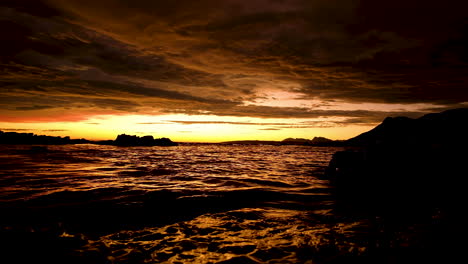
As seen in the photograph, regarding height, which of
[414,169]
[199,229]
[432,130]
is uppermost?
[432,130]

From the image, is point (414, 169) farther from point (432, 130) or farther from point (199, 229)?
point (199, 229)

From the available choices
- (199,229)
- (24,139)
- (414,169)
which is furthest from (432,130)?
(24,139)

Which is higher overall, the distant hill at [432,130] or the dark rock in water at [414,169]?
the distant hill at [432,130]

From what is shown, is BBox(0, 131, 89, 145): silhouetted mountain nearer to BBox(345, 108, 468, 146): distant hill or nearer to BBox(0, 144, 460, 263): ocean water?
BBox(0, 144, 460, 263): ocean water

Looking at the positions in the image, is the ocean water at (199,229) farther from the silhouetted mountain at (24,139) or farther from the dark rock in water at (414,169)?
the silhouetted mountain at (24,139)

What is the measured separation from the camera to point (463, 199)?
623 cm

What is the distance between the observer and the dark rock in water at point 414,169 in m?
6.93

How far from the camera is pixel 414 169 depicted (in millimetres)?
7914

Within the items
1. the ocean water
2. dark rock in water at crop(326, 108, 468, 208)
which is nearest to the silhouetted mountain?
the ocean water

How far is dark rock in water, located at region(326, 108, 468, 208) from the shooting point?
22.7 feet

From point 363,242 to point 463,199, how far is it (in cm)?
468

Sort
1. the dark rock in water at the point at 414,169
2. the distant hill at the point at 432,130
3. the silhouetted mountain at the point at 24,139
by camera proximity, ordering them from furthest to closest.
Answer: the silhouetted mountain at the point at 24,139 → the distant hill at the point at 432,130 → the dark rock in water at the point at 414,169

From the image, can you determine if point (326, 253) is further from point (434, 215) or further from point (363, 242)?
point (434, 215)

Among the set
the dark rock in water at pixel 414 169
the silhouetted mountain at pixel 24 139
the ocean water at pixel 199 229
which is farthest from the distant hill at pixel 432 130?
the silhouetted mountain at pixel 24 139
